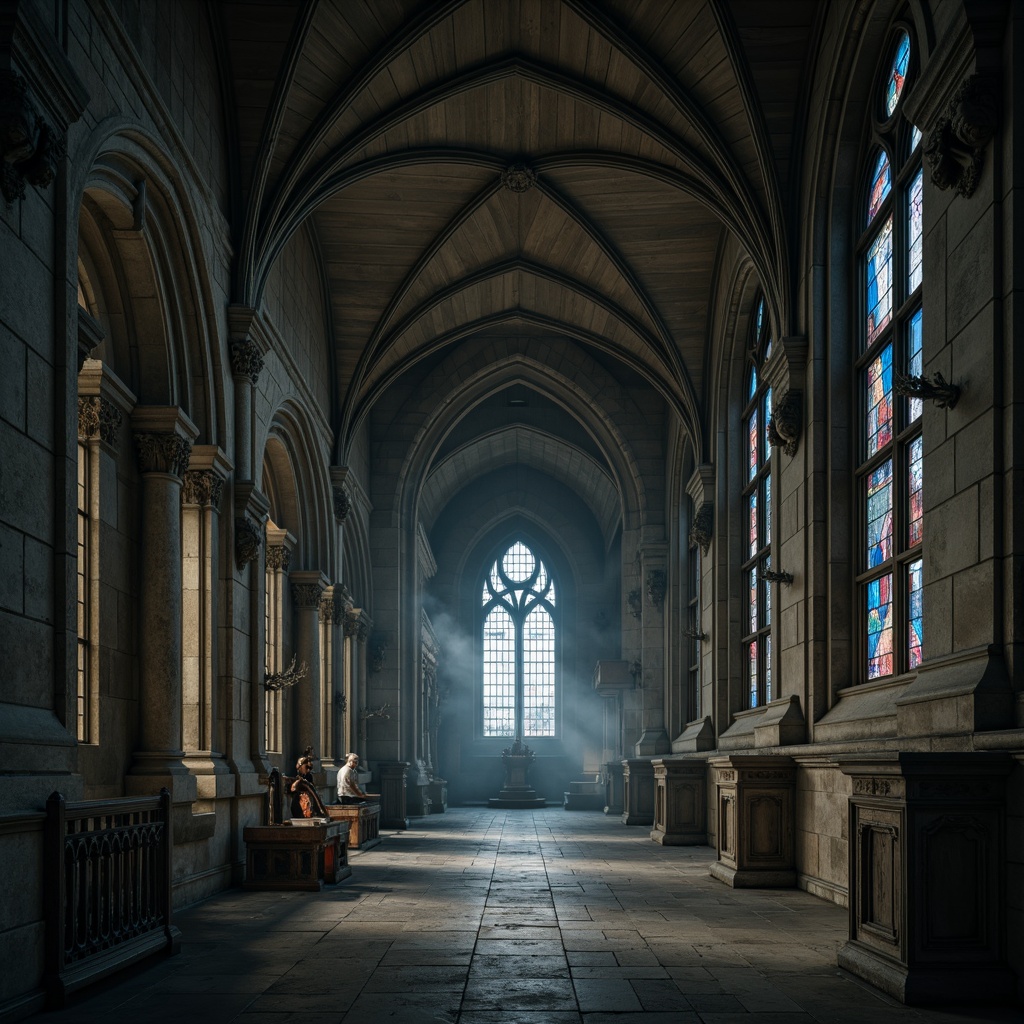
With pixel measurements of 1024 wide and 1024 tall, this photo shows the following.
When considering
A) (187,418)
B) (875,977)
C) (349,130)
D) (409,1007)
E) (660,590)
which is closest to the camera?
(409,1007)

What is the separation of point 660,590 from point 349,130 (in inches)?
477

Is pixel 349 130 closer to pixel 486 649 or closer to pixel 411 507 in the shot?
pixel 411 507

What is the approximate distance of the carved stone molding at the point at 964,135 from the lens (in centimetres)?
752

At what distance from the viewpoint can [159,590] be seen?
11117 millimetres

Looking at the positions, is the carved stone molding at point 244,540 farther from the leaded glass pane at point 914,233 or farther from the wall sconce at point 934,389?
the wall sconce at point 934,389

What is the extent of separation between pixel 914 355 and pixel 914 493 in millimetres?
1135

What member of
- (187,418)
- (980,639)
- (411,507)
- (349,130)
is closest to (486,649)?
(411,507)

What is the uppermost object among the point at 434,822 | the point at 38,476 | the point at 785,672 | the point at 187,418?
the point at 187,418

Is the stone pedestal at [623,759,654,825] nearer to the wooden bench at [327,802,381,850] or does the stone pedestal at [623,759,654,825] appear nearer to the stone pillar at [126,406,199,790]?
the wooden bench at [327,802,381,850]

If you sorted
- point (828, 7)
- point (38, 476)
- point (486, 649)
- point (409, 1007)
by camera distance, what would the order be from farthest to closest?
point (486, 649) < point (828, 7) < point (38, 476) < point (409, 1007)

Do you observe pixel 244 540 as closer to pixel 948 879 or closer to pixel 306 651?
pixel 306 651

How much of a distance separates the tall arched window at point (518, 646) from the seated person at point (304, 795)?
2455cm

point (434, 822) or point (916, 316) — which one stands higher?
point (916, 316)

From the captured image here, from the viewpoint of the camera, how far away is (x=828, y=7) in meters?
12.4
